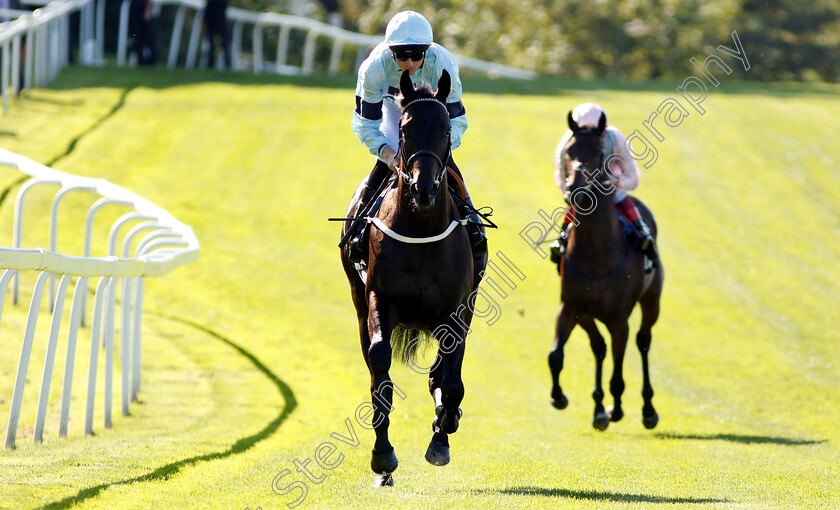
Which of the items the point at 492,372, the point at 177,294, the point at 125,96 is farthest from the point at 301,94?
the point at 492,372

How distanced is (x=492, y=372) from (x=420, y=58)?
5.60 metres

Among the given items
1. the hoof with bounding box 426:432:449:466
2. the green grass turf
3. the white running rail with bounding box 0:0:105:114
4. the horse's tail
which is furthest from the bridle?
the white running rail with bounding box 0:0:105:114

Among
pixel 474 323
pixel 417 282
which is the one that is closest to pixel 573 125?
pixel 417 282

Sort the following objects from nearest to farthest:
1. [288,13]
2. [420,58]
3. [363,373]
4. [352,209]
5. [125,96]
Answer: [420,58], [352,209], [363,373], [125,96], [288,13]

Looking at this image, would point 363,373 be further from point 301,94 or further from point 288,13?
point 288,13

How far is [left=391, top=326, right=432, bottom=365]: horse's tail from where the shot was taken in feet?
19.3

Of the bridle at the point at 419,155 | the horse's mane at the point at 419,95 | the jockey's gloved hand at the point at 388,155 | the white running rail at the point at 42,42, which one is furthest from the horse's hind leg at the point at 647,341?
the white running rail at the point at 42,42

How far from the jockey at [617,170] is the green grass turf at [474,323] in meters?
1.73

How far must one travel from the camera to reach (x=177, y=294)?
12.2 m

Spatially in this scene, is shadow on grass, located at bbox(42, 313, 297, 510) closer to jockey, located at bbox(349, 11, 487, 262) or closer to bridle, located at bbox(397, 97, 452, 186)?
jockey, located at bbox(349, 11, 487, 262)

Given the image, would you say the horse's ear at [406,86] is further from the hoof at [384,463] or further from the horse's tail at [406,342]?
the hoof at [384,463]

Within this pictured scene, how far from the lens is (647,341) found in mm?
9273

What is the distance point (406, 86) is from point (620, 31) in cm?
2608

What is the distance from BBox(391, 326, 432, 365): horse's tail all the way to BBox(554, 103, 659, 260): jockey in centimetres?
235
